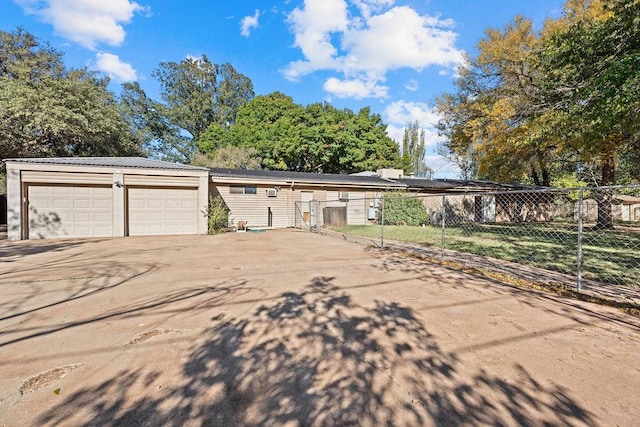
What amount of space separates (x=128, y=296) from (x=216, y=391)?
285 centimetres

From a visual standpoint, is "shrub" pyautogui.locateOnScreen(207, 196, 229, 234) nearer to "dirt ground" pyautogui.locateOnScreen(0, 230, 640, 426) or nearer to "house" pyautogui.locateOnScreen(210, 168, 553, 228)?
"house" pyautogui.locateOnScreen(210, 168, 553, 228)

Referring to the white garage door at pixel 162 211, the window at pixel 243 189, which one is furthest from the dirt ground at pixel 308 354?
the window at pixel 243 189

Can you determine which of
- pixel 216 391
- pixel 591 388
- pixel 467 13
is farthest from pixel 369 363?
pixel 467 13

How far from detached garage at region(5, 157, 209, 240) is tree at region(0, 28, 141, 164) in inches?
205

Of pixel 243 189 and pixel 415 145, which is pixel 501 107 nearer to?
pixel 243 189

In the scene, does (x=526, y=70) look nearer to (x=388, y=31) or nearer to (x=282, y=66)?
(x=388, y=31)

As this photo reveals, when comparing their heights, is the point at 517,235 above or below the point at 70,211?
below

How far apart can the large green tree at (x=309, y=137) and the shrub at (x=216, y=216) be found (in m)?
12.4

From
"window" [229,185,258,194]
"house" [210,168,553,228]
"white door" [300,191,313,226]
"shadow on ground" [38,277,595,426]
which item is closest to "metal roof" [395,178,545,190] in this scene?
"house" [210,168,553,228]

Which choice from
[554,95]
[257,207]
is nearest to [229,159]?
[257,207]

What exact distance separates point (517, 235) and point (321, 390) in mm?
12004

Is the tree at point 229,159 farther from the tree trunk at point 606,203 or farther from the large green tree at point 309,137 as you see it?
the tree trunk at point 606,203

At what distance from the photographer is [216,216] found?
12461mm

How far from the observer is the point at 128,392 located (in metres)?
1.99
